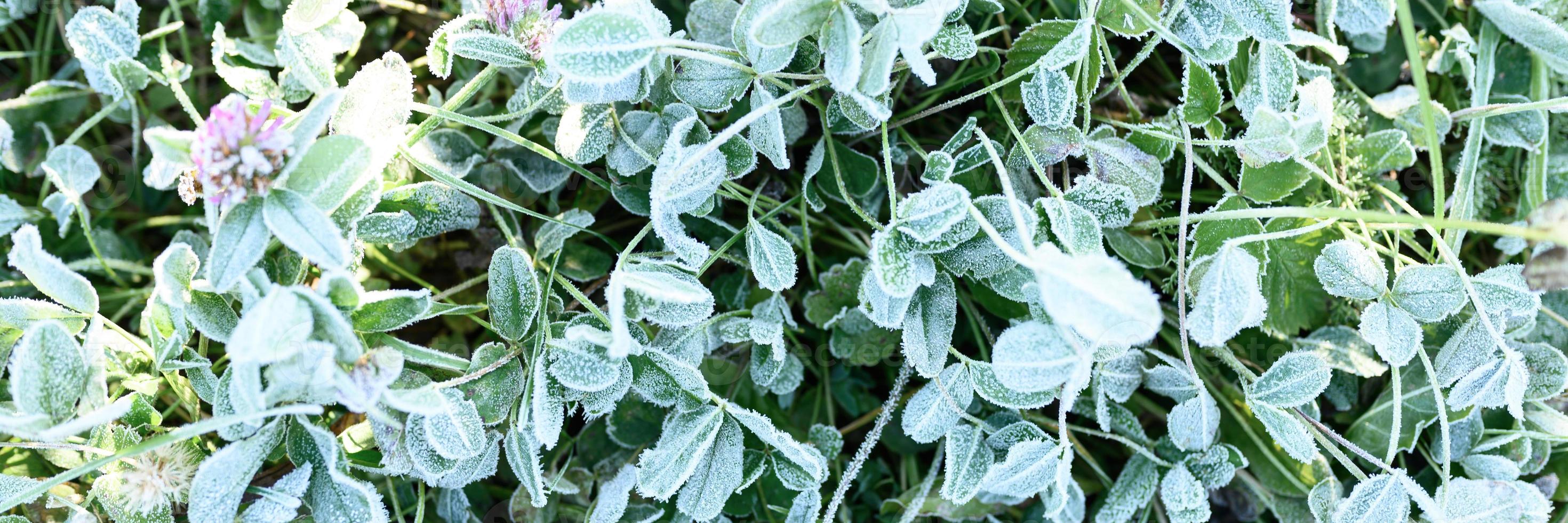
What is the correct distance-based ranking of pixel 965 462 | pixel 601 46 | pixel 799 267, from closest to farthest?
1. pixel 601 46
2. pixel 965 462
3. pixel 799 267

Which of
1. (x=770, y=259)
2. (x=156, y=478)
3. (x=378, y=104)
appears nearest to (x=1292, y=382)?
(x=770, y=259)

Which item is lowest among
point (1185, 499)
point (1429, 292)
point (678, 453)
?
point (1185, 499)

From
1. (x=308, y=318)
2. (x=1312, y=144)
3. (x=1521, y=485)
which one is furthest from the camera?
(x=1521, y=485)

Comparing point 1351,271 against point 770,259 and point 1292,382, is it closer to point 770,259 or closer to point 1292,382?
point 1292,382

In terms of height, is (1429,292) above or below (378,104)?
below

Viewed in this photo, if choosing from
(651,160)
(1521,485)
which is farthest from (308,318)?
(1521,485)

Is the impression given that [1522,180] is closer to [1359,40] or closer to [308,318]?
[1359,40]

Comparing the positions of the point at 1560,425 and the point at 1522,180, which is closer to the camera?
the point at 1560,425

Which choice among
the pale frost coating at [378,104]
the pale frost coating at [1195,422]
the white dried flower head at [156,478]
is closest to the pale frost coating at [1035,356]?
the pale frost coating at [1195,422]

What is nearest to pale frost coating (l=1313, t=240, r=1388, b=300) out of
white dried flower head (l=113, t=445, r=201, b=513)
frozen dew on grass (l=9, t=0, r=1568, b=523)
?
frozen dew on grass (l=9, t=0, r=1568, b=523)

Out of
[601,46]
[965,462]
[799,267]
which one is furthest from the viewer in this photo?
[799,267]

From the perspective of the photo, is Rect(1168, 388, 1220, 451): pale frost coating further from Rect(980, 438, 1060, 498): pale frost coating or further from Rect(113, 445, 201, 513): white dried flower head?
Rect(113, 445, 201, 513): white dried flower head
